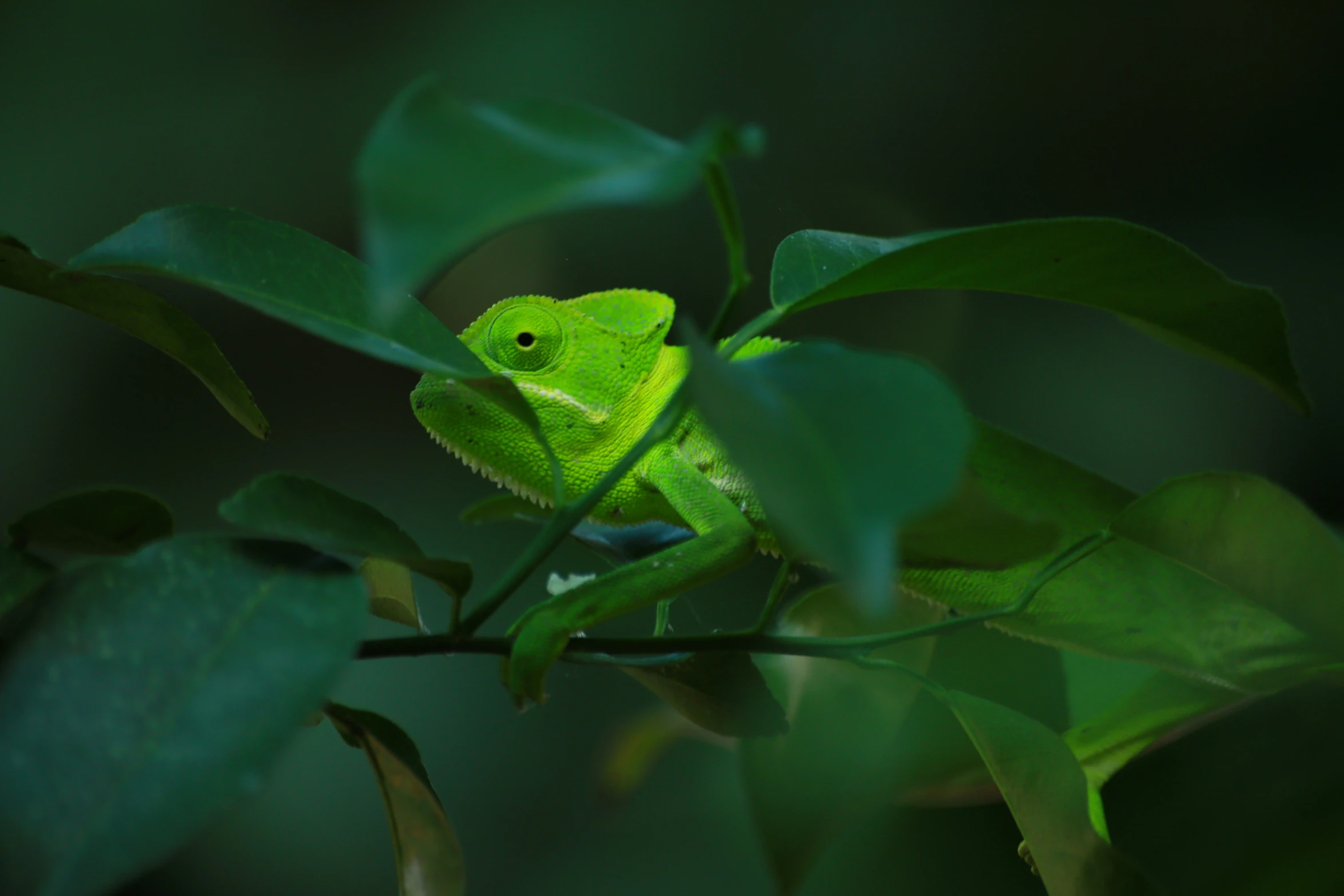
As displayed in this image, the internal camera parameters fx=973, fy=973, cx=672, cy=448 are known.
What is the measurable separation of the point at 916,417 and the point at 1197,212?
2396mm

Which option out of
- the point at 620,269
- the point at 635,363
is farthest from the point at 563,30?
the point at 635,363

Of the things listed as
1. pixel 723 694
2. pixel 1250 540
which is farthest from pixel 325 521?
pixel 1250 540

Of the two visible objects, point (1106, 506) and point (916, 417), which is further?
point (1106, 506)

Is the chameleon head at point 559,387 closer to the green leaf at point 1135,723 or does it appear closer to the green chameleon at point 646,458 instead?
the green chameleon at point 646,458

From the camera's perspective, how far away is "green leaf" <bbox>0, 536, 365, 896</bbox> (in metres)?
0.34

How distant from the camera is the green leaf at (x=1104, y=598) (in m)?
0.99

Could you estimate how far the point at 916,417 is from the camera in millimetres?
337

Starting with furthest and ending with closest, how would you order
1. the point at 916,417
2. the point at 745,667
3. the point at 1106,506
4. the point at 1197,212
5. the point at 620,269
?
the point at 1197,212
the point at 620,269
the point at 1106,506
the point at 745,667
the point at 916,417

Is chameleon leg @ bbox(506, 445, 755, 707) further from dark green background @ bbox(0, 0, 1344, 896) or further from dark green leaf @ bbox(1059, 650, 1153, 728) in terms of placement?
dark green background @ bbox(0, 0, 1344, 896)

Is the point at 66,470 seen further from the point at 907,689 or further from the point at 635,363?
the point at 907,689

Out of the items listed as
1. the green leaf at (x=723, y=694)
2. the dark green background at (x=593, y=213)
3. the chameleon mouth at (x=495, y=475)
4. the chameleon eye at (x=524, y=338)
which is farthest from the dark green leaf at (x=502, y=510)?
the dark green background at (x=593, y=213)

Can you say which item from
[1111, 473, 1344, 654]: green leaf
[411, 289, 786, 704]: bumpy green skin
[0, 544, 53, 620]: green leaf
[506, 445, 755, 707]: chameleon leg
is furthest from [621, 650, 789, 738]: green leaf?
[0, 544, 53, 620]: green leaf

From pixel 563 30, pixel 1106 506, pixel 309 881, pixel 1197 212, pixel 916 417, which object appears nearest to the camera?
pixel 916 417

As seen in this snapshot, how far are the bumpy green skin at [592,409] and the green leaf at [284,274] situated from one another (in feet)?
0.94
